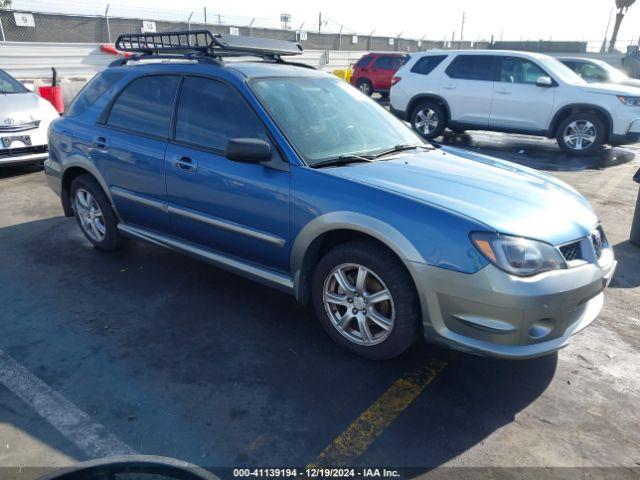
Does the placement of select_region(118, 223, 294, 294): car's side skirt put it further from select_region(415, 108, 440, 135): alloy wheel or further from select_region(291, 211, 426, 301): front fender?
select_region(415, 108, 440, 135): alloy wheel

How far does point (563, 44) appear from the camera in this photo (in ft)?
111

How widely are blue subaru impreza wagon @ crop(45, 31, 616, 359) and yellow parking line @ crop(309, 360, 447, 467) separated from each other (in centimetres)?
24

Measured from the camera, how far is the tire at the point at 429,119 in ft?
35.0

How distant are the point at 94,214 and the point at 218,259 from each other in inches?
67.8

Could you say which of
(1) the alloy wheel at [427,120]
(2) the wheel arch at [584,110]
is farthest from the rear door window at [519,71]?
(1) the alloy wheel at [427,120]

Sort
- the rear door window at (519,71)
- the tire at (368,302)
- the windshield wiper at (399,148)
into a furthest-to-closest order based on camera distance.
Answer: the rear door window at (519,71) < the windshield wiper at (399,148) < the tire at (368,302)

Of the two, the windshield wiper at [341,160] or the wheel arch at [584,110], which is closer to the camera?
the windshield wiper at [341,160]

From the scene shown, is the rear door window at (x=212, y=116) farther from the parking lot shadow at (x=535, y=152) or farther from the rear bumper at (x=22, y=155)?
the parking lot shadow at (x=535, y=152)

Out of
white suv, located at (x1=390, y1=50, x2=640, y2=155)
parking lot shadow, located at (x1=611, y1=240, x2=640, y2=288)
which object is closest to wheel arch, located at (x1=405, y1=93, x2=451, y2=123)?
white suv, located at (x1=390, y1=50, x2=640, y2=155)

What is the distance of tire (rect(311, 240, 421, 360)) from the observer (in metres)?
2.85

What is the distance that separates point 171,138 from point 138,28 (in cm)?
1533

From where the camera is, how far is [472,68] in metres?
10.2

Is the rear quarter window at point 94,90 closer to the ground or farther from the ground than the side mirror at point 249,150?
Result: farther from the ground

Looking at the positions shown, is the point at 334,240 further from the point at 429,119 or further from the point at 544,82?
the point at 429,119
